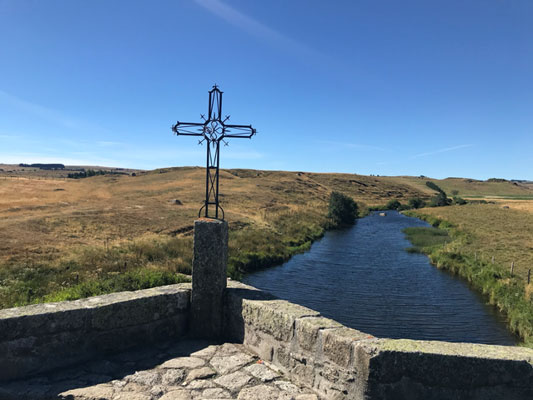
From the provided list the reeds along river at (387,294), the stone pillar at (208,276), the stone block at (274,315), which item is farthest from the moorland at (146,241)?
the stone block at (274,315)

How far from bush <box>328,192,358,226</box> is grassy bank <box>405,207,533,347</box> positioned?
13478 millimetres

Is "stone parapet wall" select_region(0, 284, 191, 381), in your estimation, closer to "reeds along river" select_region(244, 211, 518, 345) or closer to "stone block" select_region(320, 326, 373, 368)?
"stone block" select_region(320, 326, 373, 368)

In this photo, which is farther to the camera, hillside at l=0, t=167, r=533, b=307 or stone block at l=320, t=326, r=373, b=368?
hillside at l=0, t=167, r=533, b=307

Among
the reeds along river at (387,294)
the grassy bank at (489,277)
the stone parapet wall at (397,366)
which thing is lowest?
the reeds along river at (387,294)

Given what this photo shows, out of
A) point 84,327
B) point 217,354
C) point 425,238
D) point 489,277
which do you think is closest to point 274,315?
point 217,354

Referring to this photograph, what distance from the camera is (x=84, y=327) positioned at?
4348 millimetres

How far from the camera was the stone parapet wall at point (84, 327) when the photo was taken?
3900mm

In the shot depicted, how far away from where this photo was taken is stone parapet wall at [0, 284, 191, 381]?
12.8 feet

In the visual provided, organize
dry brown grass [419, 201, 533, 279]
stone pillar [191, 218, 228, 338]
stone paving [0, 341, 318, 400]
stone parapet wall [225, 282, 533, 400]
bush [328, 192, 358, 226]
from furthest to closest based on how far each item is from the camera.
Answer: bush [328, 192, 358, 226]
dry brown grass [419, 201, 533, 279]
stone pillar [191, 218, 228, 338]
stone paving [0, 341, 318, 400]
stone parapet wall [225, 282, 533, 400]

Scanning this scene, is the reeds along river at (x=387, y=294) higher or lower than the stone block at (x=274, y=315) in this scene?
lower

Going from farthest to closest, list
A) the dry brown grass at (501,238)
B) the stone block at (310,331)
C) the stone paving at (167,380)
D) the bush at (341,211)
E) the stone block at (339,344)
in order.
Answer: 1. the bush at (341,211)
2. the dry brown grass at (501,238)
3. the stone block at (310,331)
4. the stone paving at (167,380)
5. the stone block at (339,344)

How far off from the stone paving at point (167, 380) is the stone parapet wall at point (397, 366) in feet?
1.05

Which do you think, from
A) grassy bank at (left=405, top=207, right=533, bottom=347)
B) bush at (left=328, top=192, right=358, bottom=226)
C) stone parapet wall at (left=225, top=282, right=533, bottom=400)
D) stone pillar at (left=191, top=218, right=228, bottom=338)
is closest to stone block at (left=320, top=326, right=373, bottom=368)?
stone parapet wall at (left=225, top=282, right=533, bottom=400)

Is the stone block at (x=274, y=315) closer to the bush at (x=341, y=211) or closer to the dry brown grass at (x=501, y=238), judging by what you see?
the dry brown grass at (x=501, y=238)
